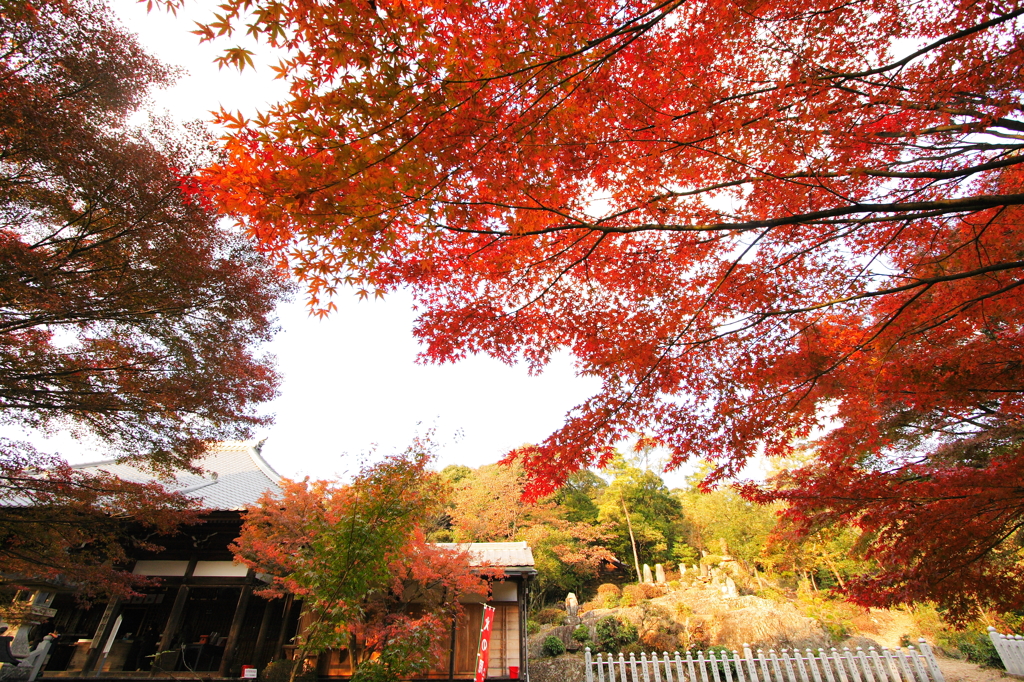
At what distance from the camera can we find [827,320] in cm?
476

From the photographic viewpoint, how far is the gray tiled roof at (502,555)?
389 inches

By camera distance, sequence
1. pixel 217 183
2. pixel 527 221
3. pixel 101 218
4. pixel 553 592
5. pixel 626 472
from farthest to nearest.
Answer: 1. pixel 626 472
2. pixel 553 592
3. pixel 101 218
4. pixel 527 221
5. pixel 217 183

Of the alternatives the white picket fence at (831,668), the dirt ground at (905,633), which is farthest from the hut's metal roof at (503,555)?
the dirt ground at (905,633)

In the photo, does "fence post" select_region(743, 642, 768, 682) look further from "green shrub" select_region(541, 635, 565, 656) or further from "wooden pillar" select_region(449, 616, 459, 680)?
"wooden pillar" select_region(449, 616, 459, 680)

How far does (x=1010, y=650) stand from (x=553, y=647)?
11.1 m

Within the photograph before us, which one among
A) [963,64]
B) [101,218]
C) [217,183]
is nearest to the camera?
[217,183]

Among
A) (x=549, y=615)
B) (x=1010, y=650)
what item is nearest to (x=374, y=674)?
(x=549, y=615)

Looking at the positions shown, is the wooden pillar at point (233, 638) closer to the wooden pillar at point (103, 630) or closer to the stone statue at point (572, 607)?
the wooden pillar at point (103, 630)

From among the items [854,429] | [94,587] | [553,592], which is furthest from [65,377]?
[553,592]

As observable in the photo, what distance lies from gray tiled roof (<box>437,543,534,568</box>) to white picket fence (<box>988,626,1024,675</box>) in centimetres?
1141

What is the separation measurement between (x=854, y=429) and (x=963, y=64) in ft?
15.2

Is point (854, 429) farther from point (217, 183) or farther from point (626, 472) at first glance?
point (626, 472)

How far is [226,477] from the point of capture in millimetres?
13578

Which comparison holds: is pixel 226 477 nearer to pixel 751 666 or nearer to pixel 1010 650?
pixel 751 666
